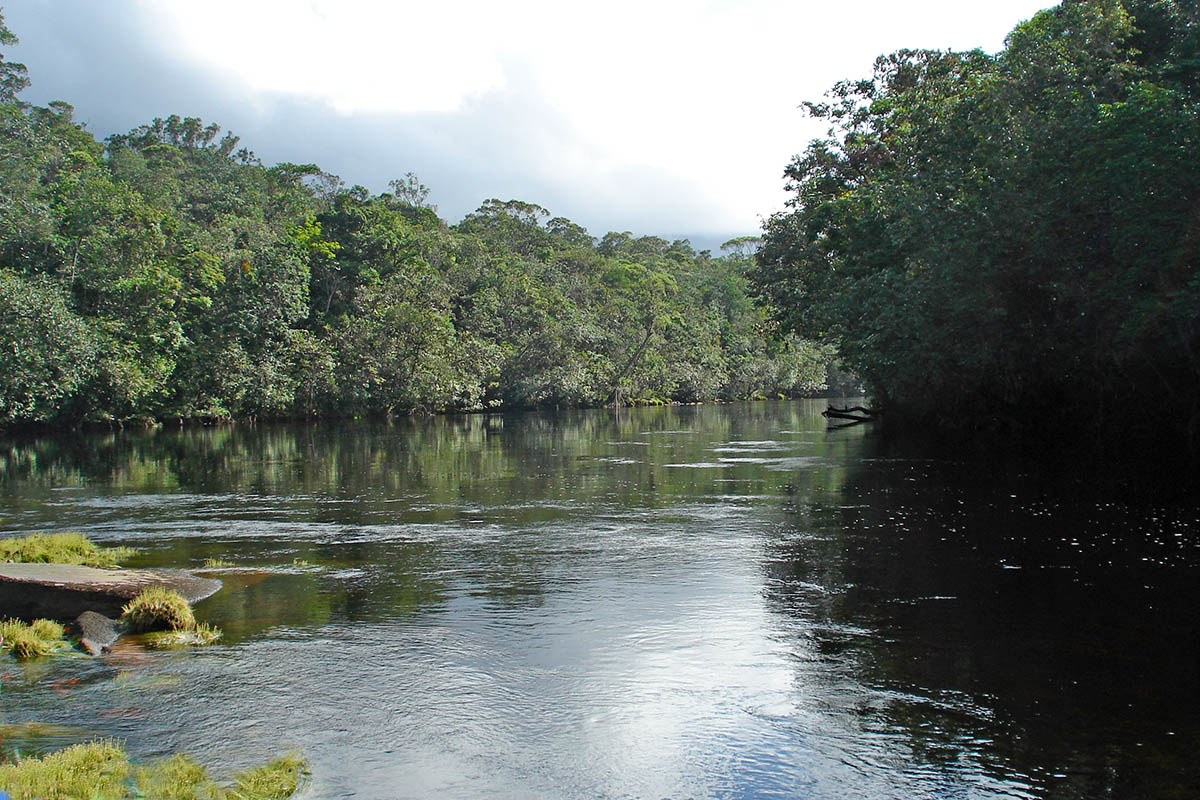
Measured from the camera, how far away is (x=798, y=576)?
482 inches

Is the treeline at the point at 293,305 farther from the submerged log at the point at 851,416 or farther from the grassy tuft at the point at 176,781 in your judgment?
the grassy tuft at the point at 176,781

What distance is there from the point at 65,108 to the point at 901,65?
83.0 m

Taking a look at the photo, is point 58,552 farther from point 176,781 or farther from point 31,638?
point 176,781

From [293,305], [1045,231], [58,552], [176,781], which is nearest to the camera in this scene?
[176,781]

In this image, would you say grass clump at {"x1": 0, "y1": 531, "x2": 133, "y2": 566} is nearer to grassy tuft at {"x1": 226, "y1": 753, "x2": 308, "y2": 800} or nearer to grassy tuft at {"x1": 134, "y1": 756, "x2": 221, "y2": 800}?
grassy tuft at {"x1": 134, "y1": 756, "x2": 221, "y2": 800}

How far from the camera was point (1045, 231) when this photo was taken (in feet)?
81.1

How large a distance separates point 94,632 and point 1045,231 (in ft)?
77.9

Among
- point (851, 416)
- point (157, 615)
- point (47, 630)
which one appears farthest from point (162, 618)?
point (851, 416)

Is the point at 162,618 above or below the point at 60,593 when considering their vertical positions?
below

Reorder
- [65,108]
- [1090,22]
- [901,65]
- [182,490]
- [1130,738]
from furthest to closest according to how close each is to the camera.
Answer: [65,108]
[901,65]
[1090,22]
[182,490]
[1130,738]

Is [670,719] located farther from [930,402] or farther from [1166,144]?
[930,402]

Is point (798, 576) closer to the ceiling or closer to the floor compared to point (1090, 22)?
closer to the floor

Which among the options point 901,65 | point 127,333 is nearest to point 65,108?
point 127,333

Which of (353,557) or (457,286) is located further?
(457,286)
